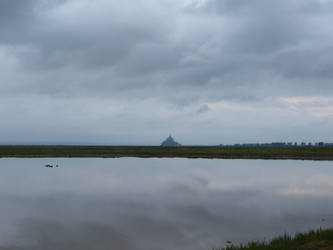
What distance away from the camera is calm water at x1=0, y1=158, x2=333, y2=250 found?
16.3m

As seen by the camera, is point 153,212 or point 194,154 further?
point 194,154

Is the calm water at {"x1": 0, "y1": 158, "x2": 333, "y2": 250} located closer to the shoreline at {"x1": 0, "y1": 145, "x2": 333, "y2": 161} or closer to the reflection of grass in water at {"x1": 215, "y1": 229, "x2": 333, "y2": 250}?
the reflection of grass in water at {"x1": 215, "y1": 229, "x2": 333, "y2": 250}

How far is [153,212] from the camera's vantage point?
73.4ft

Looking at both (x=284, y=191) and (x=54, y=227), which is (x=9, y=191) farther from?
(x=284, y=191)

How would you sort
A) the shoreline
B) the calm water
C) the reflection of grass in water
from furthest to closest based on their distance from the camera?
the shoreline, the calm water, the reflection of grass in water

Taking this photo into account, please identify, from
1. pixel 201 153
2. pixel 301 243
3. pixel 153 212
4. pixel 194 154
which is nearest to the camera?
pixel 301 243

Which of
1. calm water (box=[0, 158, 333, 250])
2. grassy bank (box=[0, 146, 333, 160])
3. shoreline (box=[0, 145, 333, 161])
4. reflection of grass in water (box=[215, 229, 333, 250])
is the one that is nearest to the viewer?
reflection of grass in water (box=[215, 229, 333, 250])

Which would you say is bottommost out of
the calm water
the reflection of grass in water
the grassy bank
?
the calm water

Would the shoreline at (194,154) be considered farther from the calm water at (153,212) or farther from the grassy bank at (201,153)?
the calm water at (153,212)

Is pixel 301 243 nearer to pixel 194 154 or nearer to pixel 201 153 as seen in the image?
pixel 194 154

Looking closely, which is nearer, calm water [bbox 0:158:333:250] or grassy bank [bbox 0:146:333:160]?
calm water [bbox 0:158:333:250]

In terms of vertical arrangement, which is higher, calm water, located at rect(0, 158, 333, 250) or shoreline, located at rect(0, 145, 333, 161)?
shoreline, located at rect(0, 145, 333, 161)

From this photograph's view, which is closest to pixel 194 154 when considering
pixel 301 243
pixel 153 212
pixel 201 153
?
pixel 201 153

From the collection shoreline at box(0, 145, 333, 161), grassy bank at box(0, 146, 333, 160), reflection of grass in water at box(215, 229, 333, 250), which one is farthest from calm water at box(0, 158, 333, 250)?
grassy bank at box(0, 146, 333, 160)
